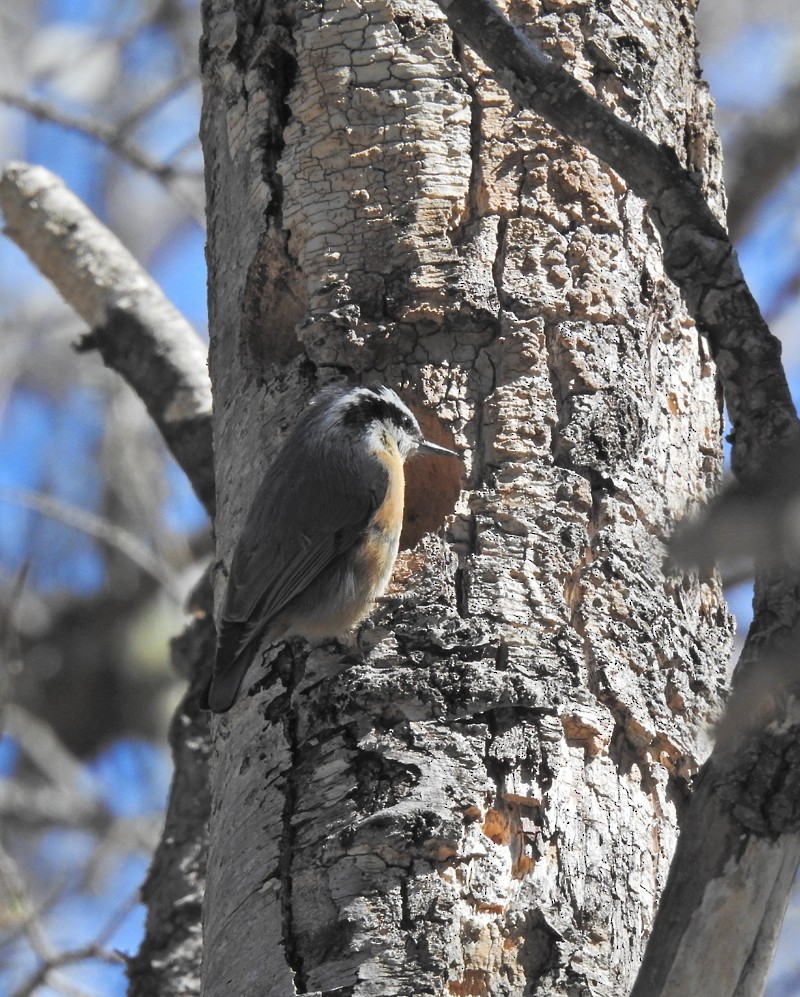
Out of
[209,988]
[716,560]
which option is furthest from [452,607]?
[716,560]

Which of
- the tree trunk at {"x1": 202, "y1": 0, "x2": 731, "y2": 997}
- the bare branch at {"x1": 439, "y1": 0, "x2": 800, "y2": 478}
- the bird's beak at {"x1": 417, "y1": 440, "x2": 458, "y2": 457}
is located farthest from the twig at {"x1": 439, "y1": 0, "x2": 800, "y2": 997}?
the bird's beak at {"x1": 417, "y1": 440, "x2": 458, "y2": 457}

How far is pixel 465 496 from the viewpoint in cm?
281

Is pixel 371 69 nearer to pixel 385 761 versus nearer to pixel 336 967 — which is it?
pixel 385 761

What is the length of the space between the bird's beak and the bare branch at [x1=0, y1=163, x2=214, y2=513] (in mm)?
1041

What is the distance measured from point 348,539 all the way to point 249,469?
13.0 inches

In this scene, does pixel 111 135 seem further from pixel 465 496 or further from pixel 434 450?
pixel 465 496

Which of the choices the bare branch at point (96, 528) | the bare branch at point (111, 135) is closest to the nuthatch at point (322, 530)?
the bare branch at point (111, 135)

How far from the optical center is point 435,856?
2.29m

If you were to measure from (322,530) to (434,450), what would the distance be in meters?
0.45

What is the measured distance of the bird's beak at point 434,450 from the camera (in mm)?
2918

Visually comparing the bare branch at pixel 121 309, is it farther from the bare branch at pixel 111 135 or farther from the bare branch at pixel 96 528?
the bare branch at pixel 96 528

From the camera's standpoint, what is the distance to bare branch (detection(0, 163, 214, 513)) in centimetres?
411

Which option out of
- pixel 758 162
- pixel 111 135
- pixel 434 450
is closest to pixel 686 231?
pixel 434 450

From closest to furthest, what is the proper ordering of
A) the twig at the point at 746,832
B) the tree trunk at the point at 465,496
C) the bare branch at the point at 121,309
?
the twig at the point at 746,832 → the tree trunk at the point at 465,496 → the bare branch at the point at 121,309
